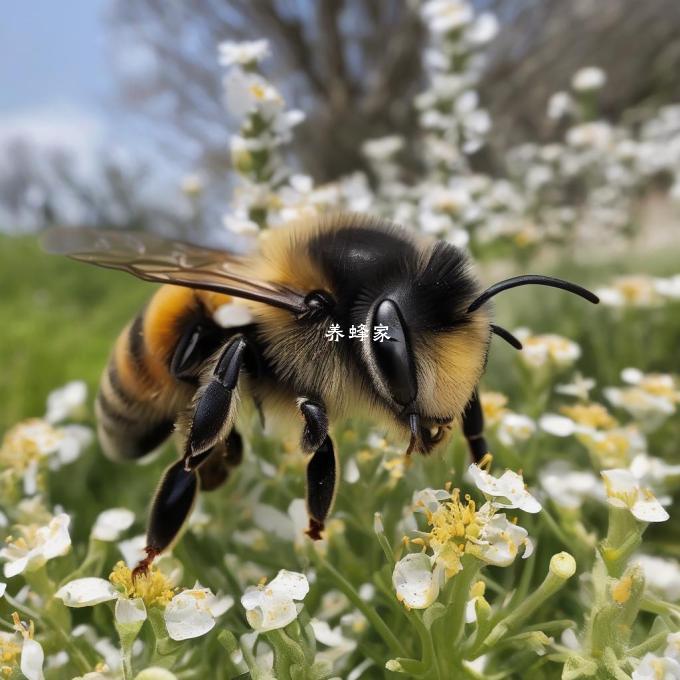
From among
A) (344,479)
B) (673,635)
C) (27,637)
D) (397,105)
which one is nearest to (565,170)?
(344,479)

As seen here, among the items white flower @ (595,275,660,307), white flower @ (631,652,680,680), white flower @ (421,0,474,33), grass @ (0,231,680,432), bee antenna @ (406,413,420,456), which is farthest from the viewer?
grass @ (0,231,680,432)

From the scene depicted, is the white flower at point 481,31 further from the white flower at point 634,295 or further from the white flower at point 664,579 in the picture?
the white flower at point 664,579

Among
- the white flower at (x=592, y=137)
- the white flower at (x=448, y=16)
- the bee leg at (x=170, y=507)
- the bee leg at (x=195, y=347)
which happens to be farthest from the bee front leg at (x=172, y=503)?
the white flower at (x=592, y=137)

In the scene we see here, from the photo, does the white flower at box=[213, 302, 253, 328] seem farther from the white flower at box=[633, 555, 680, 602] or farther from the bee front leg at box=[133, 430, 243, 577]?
the white flower at box=[633, 555, 680, 602]

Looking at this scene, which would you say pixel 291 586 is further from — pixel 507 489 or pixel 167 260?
pixel 167 260

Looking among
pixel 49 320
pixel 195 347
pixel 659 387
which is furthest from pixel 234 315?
pixel 49 320

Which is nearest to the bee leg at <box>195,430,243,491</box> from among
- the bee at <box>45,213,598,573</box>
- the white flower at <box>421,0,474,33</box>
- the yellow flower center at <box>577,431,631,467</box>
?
the bee at <box>45,213,598,573</box>
